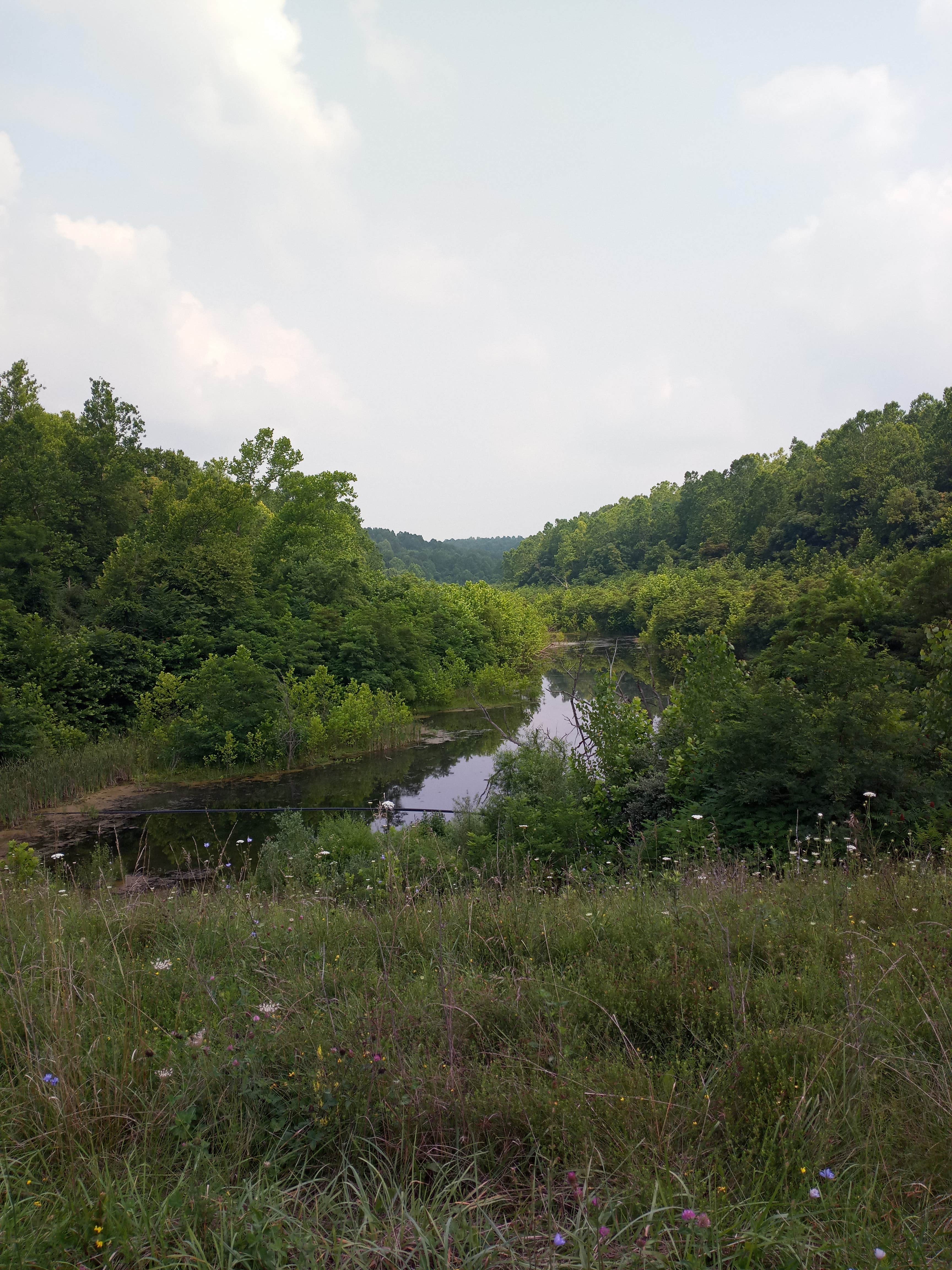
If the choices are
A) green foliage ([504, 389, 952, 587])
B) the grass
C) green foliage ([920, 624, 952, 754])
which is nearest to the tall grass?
the grass

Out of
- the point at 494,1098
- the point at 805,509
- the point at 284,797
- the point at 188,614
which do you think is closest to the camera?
the point at 494,1098

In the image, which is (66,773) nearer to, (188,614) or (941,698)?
(188,614)

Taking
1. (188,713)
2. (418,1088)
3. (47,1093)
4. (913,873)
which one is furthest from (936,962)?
(188,713)

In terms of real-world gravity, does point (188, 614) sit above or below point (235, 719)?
above

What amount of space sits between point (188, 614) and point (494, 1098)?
911 inches

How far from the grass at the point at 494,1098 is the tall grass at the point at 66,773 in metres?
12.6

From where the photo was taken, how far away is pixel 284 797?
17.0 metres

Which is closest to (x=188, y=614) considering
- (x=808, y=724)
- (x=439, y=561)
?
(x=808, y=724)

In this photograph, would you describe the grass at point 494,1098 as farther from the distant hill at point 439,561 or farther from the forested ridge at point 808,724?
the distant hill at point 439,561

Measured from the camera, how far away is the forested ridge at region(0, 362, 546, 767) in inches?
740

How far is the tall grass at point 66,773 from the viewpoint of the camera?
1390cm

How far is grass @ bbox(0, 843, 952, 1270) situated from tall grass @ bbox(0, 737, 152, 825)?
1258 cm

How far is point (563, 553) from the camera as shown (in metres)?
104

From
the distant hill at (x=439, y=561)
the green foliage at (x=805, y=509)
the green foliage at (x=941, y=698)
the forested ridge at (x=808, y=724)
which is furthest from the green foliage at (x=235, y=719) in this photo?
the distant hill at (x=439, y=561)
